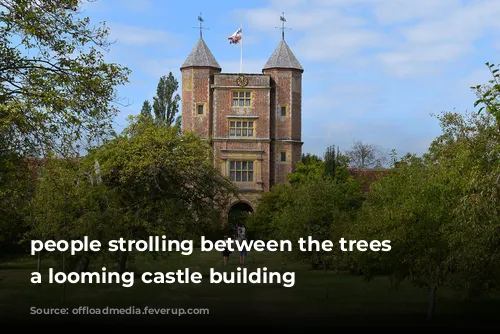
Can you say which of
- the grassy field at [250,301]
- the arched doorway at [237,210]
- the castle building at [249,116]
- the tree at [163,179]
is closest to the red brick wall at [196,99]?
the castle building at [249,116]

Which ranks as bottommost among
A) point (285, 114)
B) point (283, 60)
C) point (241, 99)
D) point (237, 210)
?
point (237, 210)

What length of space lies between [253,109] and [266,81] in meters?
2.51

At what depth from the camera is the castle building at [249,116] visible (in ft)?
202

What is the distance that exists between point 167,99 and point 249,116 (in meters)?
10.3

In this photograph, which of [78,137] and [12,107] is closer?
[12,107]

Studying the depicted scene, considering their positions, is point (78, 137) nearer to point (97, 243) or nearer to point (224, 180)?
point (97, 243)

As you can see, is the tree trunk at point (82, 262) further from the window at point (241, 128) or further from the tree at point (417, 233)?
the window at point (241, 128)

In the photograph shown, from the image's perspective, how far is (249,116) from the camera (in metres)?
62.0

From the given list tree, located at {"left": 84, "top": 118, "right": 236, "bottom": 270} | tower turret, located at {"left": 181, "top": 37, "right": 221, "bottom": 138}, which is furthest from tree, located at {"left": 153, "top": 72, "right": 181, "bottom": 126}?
tree, located at {"left": 84, "top": 118, "right": 236, "bottom": 270}

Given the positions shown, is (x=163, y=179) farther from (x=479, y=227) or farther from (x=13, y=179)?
(x=479, y=227)

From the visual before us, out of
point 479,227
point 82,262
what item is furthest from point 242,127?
point 479,227

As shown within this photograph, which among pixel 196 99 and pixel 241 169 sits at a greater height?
pixel 196 99

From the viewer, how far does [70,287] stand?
25297 millimetres

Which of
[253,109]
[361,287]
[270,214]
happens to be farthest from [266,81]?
[361,287]
